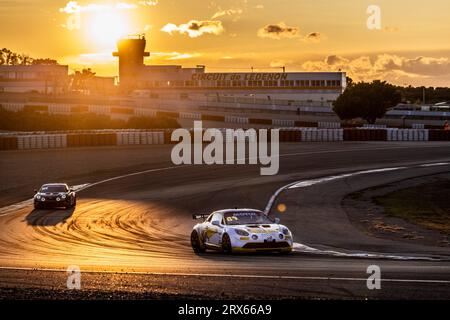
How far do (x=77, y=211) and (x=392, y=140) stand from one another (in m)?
48.9

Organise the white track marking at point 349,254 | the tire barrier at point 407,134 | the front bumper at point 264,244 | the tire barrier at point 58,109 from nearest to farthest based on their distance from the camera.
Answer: the white track marking at point 349,254
the front bumper at point 264,244
the tire barrier at point 407,134
the tire barrier at point 58,109

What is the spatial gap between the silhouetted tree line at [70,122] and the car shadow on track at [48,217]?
62.5 metres

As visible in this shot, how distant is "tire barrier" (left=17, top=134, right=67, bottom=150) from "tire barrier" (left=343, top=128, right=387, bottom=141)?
26.6m

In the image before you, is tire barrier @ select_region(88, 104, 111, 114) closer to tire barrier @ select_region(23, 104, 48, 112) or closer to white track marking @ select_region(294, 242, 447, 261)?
tire barrier @ select_region(23, 104, 48, 112)

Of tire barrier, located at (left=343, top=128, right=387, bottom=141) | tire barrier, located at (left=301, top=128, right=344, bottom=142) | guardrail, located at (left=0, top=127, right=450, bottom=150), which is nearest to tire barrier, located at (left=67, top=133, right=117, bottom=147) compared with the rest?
guardrail, located at (left=0, top=127, right=450, bottom=150)

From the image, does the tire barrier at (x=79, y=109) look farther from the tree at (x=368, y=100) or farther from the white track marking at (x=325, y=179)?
the white track marking at (x=325, y=179)

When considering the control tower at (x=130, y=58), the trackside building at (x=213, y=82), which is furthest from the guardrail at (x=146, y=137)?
the control tower at (x=130, y=58)

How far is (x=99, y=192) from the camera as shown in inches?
1742

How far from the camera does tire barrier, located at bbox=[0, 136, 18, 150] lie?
66.8 m

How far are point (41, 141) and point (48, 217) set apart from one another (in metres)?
35.3

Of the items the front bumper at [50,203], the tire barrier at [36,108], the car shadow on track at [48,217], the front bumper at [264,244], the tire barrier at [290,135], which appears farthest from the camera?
the tire barrier at [36,108]

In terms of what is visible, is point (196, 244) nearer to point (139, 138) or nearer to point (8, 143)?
point (8, 143)

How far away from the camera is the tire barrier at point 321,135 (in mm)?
79812
